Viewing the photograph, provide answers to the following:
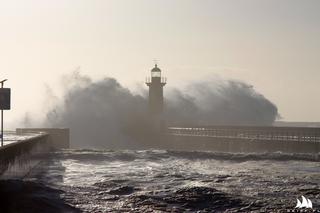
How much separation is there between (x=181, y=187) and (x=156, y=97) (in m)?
36.8

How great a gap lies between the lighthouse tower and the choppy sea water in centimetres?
2670

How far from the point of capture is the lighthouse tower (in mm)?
52875

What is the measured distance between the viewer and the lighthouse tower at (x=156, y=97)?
5288 centimetres

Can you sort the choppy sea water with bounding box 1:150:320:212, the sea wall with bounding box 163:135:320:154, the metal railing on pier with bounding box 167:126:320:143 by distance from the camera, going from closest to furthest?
1. the choppy sea water with bounding box 1:150:320:212
2. the sea wall with bounding box 163:135:320:154
3. the metal railing on pier with bounding box 167:126:320:143

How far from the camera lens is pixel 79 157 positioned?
32312 millimetres

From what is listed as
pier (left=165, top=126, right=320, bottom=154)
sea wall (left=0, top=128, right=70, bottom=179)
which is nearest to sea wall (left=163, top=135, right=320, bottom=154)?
pier (left=165, top=126, right=320, bottom=154)

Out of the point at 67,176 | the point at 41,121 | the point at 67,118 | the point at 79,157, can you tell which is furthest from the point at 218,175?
the point at 41,121

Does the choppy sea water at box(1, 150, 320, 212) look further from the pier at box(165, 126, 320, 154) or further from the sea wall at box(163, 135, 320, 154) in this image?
the pier at box(165, 126, 320, 154)

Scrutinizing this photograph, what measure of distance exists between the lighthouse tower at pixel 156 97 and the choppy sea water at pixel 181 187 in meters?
26.7

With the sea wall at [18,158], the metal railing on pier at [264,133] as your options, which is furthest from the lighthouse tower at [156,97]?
the sea wall at [18,158]

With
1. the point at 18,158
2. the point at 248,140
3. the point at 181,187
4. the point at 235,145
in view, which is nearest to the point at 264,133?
the point at 235,145

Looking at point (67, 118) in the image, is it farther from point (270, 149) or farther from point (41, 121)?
point (270, 149)

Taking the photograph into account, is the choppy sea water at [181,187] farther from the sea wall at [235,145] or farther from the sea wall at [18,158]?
the sea wall at [235,145]

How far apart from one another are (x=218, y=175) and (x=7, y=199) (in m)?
9.27
